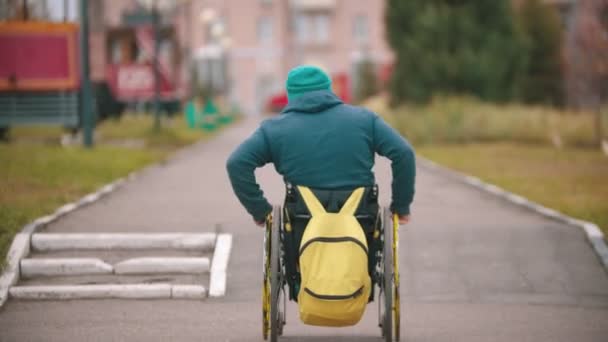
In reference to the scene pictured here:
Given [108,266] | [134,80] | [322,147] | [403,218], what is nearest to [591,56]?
[134,80]

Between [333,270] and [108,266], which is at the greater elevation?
[333,270]

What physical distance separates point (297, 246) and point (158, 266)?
3.80m

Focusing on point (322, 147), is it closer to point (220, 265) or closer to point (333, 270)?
point (333, 270)

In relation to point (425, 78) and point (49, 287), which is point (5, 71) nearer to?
point (425, 78)

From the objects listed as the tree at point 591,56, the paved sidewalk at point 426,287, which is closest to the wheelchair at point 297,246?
the paved sidewalk at point 426,287

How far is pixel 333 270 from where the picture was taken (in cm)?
669

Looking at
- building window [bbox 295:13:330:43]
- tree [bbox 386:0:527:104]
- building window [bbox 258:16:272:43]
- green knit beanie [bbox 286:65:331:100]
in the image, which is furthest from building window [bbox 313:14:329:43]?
green knit beanie [bbox 286:65:331:100]

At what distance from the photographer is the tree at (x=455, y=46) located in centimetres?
3341

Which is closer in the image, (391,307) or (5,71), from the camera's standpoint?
(391,307)

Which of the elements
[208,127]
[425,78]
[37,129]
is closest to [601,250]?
[425,78]

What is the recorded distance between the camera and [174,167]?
21.7 meters

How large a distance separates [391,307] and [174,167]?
1486cm

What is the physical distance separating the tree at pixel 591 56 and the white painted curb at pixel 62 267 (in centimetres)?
1960

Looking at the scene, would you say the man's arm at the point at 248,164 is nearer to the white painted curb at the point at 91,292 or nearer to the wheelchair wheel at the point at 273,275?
the wheelchair wheel at the point at 273,275
